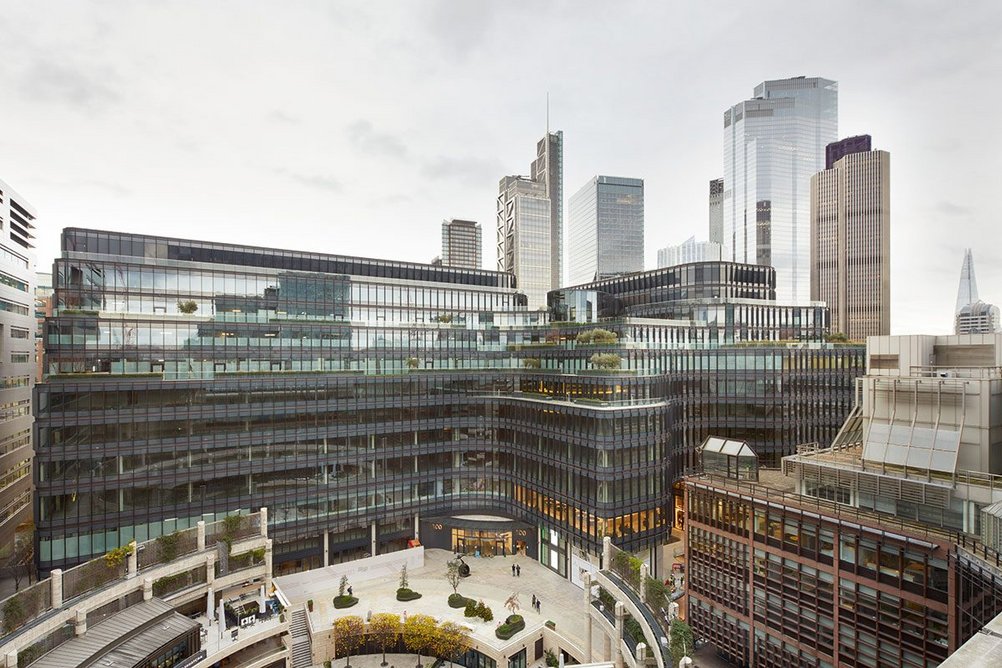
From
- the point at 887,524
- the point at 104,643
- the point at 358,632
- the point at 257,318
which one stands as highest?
the point at 257,318

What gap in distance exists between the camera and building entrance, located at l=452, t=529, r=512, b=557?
69.6 metres

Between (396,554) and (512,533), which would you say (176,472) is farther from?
(512,533)

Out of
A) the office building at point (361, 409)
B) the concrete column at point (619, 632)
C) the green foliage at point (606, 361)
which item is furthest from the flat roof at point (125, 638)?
the green foliage at point (606, 361)

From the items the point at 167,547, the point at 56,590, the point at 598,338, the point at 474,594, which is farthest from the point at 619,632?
the point at 56,590

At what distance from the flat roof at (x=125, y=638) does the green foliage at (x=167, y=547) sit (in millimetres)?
3636

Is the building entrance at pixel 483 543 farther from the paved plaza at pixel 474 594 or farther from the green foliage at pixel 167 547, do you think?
the green foliage at pixel 167 547

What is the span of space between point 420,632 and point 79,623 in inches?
1073

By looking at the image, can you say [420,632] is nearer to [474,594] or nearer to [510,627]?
[510,627]

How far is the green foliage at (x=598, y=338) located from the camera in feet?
212

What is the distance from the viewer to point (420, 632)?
49.5 meters

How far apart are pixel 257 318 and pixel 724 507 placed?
190 feet

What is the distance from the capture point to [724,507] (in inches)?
1809

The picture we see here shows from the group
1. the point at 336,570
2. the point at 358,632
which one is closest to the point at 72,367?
the point at 336,570

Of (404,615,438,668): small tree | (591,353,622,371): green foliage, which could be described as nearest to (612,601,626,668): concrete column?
(404,615,438,668): small tree
